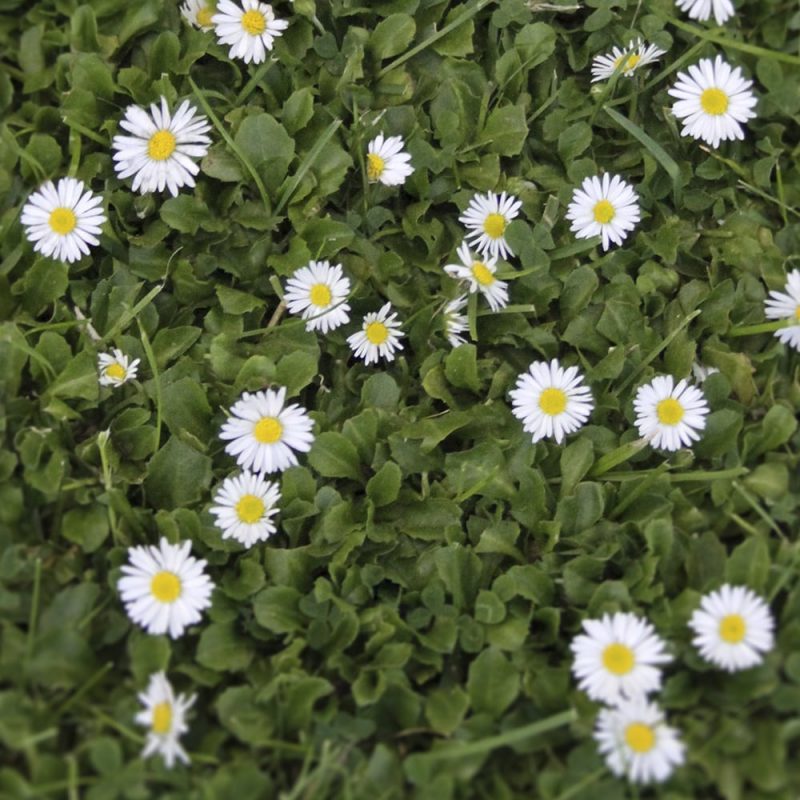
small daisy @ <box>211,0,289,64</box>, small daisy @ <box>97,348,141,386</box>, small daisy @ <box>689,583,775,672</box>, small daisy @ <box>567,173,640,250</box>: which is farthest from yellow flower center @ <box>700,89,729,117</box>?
small daisy @ <box>97,348,141,386</box>

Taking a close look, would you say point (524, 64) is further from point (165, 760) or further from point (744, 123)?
point (165, 760)

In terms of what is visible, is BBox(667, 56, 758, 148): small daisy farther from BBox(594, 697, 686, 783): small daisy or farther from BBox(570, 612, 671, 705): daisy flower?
BBox(594, 697, 686, 783): small daisy

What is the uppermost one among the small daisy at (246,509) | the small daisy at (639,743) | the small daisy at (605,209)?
the small daisy at (605,209)

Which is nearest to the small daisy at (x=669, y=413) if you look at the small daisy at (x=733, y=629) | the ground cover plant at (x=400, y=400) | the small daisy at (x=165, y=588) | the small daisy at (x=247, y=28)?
the ground cover plant at (x=400, y=400)

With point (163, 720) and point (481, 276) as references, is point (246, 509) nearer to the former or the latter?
point (163, 720)

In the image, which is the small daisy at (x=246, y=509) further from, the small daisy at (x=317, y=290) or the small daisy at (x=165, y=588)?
the small daisy at (x=317, y=290)

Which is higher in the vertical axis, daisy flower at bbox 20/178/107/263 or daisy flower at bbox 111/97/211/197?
daisy flower at bbox 111/97/211/197
